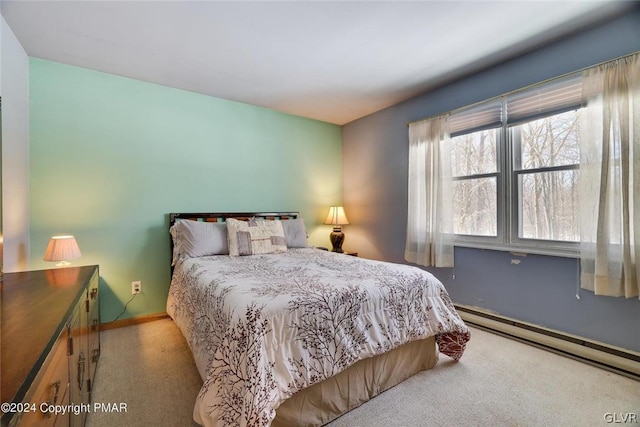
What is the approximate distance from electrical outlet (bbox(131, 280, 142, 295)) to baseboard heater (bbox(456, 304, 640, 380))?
3.36 metres

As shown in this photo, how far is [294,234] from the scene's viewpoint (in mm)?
3346

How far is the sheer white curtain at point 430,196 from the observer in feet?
9.91

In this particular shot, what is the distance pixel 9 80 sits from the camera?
2.04m

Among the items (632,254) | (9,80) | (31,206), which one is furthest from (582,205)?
(31,206)

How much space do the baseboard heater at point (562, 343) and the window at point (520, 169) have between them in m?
0.68

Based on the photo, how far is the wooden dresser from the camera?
65 cm

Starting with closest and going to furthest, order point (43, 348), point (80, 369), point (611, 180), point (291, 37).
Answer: point (43, 348) → point (80, 369) → point (611, 180) → point (291, 37)

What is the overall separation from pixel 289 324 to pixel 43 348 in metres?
0.89

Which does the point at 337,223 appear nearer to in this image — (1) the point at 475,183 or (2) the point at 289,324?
(1) the point at 475,183

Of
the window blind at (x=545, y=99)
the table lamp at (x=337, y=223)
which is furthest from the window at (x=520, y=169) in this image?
the table lamp at (x=337, y=223)

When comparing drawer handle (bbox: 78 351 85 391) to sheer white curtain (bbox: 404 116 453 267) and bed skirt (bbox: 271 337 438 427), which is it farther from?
sheer white curtain (bbox: 404 116 453 267)

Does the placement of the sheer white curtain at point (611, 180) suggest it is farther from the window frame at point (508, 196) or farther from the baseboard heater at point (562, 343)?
the baseboard heater at point (562, 343)

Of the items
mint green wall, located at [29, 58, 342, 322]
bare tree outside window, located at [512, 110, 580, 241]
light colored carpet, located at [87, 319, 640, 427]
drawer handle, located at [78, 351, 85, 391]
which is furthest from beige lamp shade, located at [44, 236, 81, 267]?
bare tree outside window, located at [512, 110, 580, 241]

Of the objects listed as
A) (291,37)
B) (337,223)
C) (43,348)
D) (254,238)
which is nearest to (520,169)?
(337,223)
